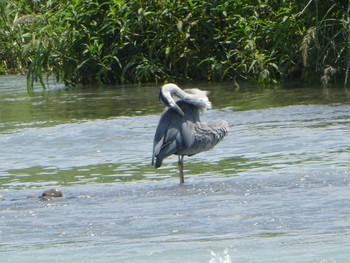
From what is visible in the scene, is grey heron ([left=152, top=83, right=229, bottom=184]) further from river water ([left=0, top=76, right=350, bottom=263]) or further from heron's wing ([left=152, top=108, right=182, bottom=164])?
river water ([left=0, top=76, right=350, bottom=263])

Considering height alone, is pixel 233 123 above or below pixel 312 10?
below

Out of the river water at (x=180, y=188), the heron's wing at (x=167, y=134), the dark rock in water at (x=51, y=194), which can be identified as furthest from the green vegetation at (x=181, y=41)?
the dark rock in water at (x=51, y=194)

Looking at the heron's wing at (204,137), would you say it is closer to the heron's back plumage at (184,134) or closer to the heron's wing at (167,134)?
the heron's back plumage at (184,134)

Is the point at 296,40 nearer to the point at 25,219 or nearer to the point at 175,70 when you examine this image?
the point at 175,70

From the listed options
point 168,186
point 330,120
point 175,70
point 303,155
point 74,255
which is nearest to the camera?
point 74,255

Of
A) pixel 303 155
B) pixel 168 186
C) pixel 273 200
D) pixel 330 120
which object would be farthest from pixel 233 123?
pixel 273 200

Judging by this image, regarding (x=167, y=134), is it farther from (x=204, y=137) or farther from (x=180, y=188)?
(x=180, y=188)

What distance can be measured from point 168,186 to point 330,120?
3245mm

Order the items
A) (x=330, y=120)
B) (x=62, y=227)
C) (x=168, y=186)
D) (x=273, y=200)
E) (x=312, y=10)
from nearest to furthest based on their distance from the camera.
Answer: (x=62, y=227), (x=273, y=200), (x=168, y=186), (x=330, y=120), (x=312, y=10)

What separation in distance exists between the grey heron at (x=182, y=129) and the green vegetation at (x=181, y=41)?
591 centimetres

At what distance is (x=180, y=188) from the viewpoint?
7191 mm

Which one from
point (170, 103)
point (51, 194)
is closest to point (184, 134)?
point (170, 103)

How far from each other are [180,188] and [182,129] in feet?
1.65

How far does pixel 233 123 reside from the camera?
34.6 ft
